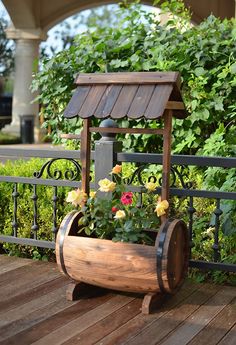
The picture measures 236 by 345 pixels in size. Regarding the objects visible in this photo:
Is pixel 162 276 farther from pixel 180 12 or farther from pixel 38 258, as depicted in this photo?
pixel 180 12

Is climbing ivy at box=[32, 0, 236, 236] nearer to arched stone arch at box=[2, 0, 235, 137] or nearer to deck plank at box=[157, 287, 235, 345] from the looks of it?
deck plank at box=[157, 287, 235, 345]

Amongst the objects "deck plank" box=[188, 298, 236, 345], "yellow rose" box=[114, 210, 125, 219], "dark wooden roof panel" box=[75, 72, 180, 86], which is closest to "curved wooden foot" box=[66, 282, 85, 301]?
"yellow rose" box=[114, 210, 125, 219]

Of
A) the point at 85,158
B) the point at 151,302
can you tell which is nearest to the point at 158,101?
the point at 85,158

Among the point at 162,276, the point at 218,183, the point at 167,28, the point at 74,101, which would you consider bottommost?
the point at 162,276

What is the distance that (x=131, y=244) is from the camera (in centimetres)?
298

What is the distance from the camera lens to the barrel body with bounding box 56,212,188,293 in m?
2.93

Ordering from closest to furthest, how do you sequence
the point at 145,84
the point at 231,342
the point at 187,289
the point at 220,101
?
the point at 231,342
the point at 145,84
the point at 187,289
the point at 220,101

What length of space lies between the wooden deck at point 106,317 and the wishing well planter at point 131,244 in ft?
0.43

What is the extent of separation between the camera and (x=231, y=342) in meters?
2.67

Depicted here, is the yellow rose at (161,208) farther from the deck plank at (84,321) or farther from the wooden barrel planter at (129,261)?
Result: the deck plank at (84,321)

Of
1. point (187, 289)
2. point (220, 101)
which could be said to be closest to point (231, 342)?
point (187, 289)

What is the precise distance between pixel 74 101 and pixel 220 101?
1788 millimetres

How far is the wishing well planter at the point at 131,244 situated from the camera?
2938 millimetres

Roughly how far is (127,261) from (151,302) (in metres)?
0.29
